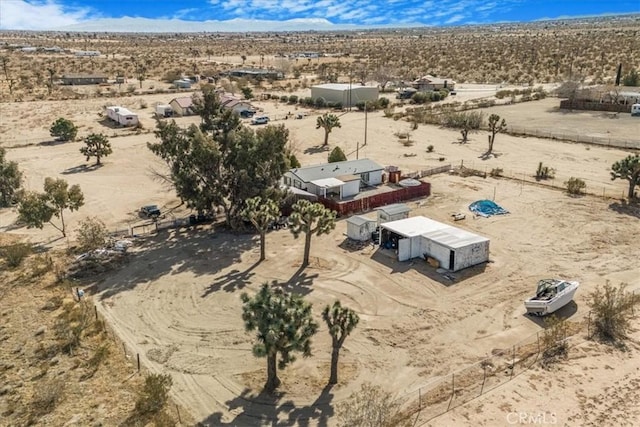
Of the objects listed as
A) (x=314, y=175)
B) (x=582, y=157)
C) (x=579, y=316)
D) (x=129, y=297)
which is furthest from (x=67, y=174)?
(x=582, y=157)

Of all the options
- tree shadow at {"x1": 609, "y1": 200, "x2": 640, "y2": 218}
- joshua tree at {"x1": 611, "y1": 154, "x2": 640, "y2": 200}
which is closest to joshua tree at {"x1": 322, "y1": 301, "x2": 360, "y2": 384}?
tree shadow at {"x1": 609, "y1": 200, "x2": 640, "y2": 218}

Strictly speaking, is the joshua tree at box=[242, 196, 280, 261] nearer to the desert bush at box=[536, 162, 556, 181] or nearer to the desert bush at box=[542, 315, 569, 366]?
the desert bush at box=[542, 315, 569, 366]

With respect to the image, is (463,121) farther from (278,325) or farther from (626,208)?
(278,325)

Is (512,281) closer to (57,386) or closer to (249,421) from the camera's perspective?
(249,421)

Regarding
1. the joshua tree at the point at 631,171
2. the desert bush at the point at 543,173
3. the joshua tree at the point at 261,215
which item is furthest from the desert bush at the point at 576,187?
the joshua tree at the point at 261,215

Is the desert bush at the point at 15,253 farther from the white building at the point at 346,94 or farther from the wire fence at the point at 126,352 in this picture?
the white building at the point at 346,94

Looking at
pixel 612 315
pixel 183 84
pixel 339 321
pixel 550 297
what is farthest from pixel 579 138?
pixel 183 84
